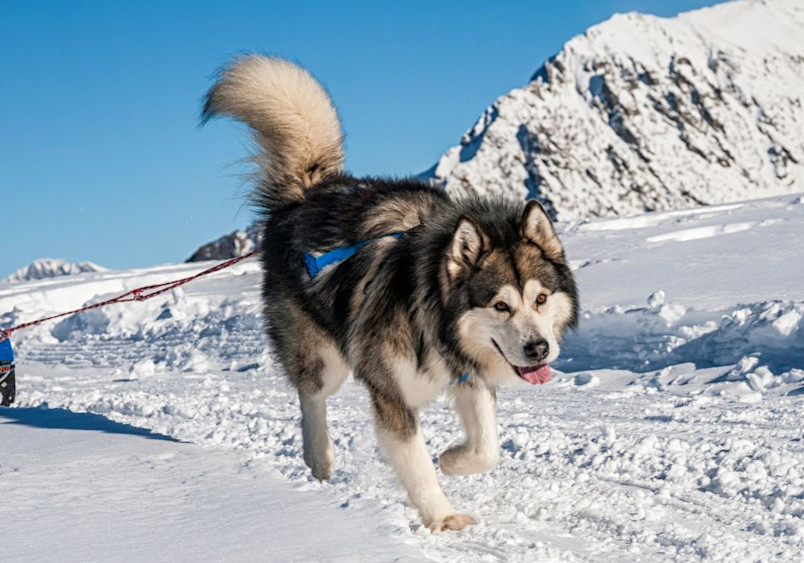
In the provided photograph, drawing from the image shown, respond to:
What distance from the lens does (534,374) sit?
12.9ft

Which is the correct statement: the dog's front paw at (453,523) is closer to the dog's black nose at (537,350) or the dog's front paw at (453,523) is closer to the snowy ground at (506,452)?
the snowy ground at (506,452)

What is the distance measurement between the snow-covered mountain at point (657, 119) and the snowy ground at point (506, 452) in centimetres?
12969

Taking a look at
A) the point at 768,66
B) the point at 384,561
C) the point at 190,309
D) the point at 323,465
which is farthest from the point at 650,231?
the point at 768,66

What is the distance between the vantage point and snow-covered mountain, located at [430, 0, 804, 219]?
472 ft

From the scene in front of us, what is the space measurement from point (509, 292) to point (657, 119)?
16073 centimetres

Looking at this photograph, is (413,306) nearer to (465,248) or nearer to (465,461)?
(465,248)

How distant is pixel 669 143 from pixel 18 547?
16233cm

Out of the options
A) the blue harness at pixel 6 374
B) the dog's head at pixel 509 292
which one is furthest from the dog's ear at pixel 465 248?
the blue harness at pixel 6 374

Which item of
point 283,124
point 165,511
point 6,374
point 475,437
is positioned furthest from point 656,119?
point 165,511

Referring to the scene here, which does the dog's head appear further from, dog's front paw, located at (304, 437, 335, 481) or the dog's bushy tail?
the dog's bushy tail

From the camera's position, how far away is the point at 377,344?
415cm

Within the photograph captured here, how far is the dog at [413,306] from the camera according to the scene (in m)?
3.91

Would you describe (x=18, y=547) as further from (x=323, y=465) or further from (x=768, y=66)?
(x=768, y=66)

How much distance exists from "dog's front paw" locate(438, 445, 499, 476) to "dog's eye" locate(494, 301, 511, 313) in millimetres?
842
